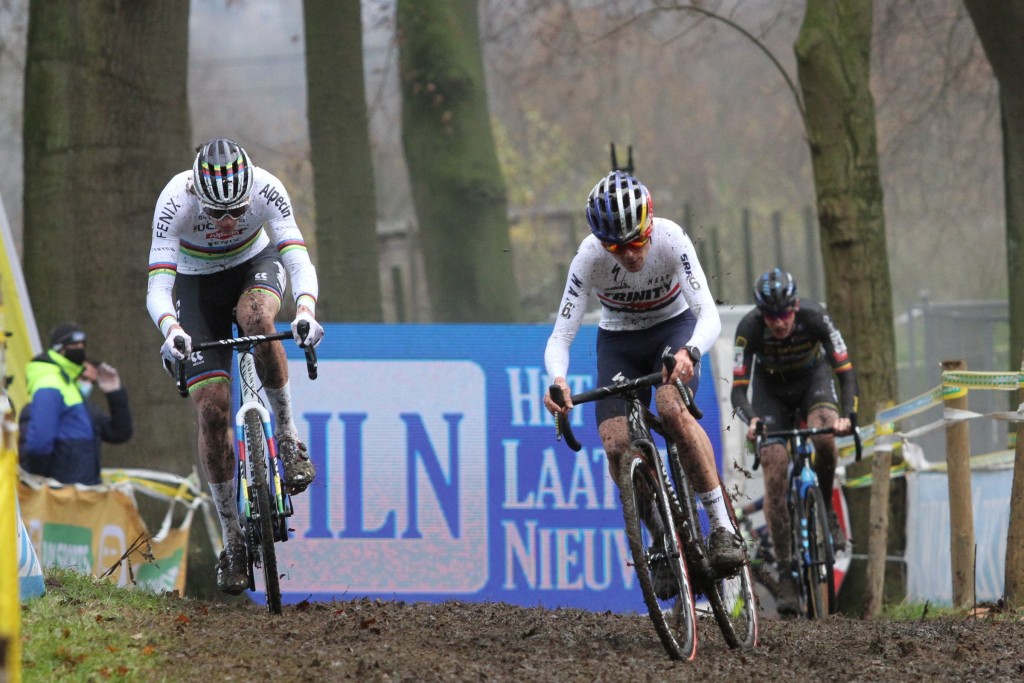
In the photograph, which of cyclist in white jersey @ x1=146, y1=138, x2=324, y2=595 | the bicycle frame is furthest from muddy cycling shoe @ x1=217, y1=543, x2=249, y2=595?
the bicycle frame

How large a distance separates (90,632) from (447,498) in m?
5.12

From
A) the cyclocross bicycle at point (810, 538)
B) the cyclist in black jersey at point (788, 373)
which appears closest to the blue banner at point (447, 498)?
the cyclist in black jersey at point (788, 373)

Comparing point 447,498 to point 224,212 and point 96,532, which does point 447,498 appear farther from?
point 224,212

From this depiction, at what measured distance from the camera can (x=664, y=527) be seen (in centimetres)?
676

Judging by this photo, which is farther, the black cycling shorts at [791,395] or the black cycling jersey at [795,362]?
the black cycling shorts at [791,395]

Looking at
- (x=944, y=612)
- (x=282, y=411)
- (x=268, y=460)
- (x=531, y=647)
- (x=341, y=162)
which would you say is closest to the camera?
(x=531, y=647)

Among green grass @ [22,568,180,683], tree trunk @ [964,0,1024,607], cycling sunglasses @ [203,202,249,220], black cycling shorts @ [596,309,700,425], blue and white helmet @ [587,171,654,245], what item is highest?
tree trunk @ [964,0,1024,607]

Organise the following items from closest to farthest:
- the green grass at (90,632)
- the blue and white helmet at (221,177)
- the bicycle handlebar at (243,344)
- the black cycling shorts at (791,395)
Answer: the green grass at (90,632) < the blue and white helmet at (221,177) < the bicycle handlebar at (243,344) < the black cycling shorts at (791,395)

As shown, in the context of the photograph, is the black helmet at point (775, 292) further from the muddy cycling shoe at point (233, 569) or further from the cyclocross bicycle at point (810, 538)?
the muddy cycling shoe at point (233, 569)

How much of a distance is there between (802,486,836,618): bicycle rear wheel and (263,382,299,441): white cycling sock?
13.3 feet

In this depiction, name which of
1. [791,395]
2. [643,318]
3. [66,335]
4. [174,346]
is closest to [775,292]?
[791,395]

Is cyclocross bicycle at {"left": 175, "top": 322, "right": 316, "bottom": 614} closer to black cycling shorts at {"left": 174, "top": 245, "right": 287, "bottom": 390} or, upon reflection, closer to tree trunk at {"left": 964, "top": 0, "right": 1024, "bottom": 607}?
black cycling shorts at {"left": 174, "top": 245, "right": 287, "bottom": 390}

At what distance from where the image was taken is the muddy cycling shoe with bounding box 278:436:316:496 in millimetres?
7648

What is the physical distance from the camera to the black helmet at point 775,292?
10.1 m
